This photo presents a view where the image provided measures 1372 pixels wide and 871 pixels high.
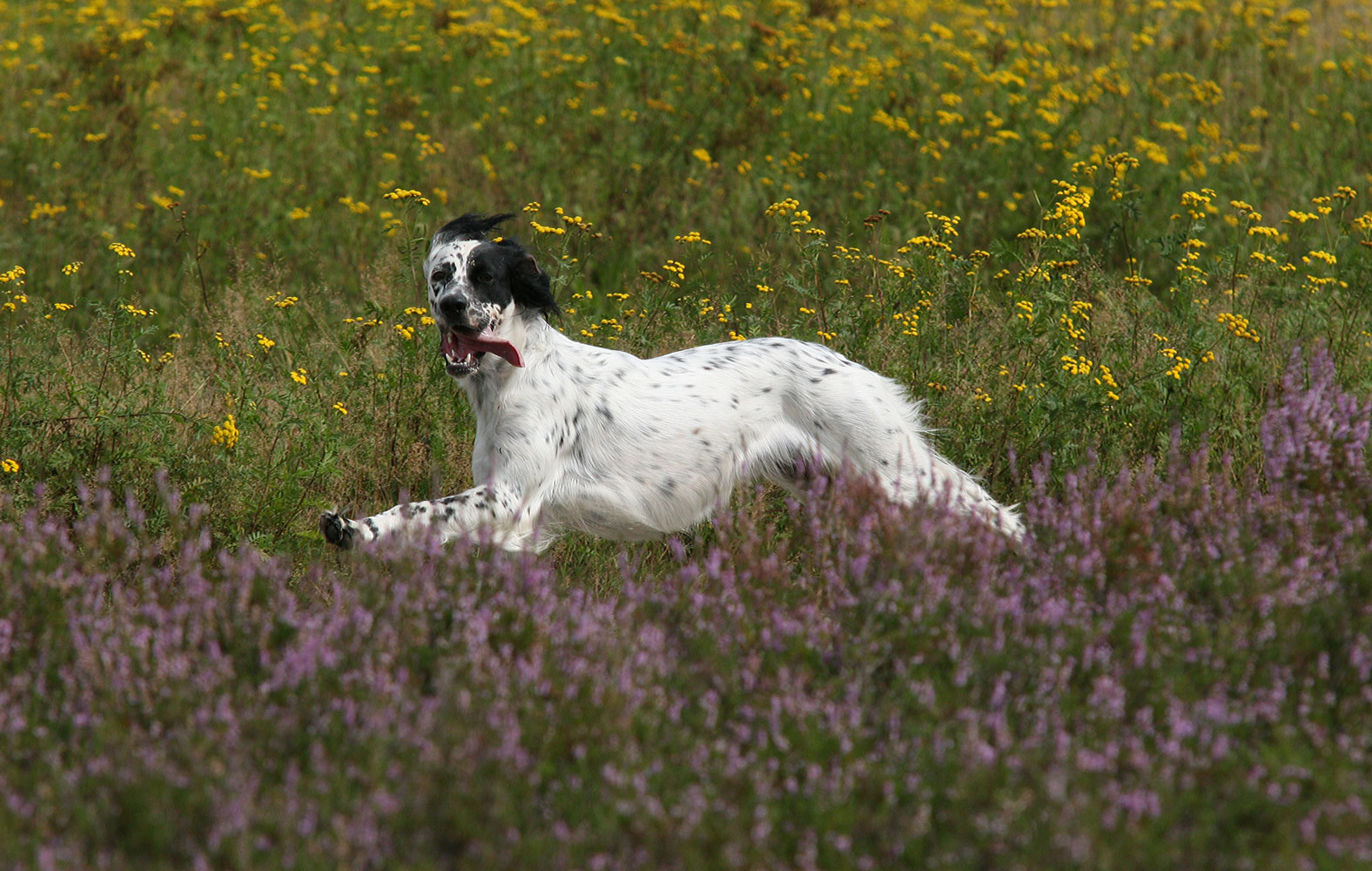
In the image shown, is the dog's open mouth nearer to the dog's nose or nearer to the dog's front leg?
the dog's nose

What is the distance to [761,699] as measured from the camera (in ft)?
11.3

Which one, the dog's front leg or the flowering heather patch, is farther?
the dog's front leg

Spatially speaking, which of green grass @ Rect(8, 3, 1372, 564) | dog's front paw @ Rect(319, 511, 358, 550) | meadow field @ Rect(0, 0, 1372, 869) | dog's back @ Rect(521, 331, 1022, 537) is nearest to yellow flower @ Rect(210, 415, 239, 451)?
meadow field @ Rect(0, 0, 1372, 869)

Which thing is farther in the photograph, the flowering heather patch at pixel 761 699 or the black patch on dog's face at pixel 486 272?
the black patch on dog's face at pixel 486 272

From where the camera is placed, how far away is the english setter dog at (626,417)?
5102 millimetres

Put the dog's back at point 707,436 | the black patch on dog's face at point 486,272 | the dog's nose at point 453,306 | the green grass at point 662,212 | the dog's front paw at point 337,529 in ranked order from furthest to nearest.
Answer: the green grass at point 662,212, the dog's back at point 707,436, the black patch on dog's face at point 486,272, the dog's nose at point 453,306, the dog's front paw at point 337,529

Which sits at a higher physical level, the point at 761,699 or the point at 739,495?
the point at 761,699

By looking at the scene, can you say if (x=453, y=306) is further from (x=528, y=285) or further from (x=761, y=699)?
(x=761, y=699)

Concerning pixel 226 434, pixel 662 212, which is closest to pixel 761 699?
pixel 226 434

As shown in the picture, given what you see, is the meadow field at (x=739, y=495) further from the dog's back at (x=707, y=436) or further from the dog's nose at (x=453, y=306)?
the dog's nose at (x=453, y=306)

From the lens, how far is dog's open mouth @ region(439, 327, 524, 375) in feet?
16.6

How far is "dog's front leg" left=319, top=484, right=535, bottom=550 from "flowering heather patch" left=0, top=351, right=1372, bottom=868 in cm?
57

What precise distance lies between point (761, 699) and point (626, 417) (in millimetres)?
2041

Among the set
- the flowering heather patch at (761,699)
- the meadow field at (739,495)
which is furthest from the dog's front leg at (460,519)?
the flowering heather patch at (761,699)
